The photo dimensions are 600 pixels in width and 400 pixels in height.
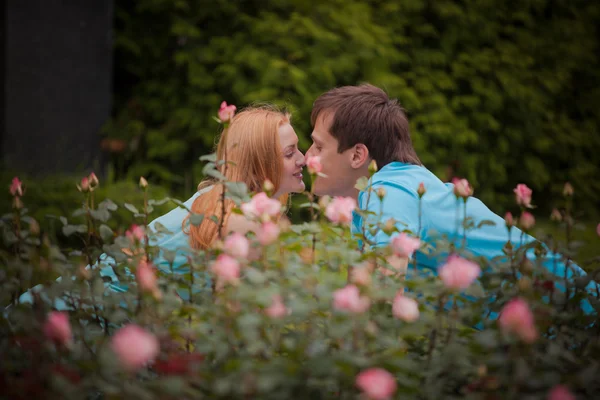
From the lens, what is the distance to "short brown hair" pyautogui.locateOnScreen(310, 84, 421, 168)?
289 centimetres

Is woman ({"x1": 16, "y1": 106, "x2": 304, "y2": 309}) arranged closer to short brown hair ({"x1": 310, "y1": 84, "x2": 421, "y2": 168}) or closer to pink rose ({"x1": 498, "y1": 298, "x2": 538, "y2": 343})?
short brown hair ({"x1": 310, "y1": 84, "x2": 421, "y2": 168})

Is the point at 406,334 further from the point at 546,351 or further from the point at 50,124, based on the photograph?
the point at 50,124

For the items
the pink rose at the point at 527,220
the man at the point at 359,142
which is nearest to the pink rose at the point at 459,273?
the pink rose at the point at 527,220

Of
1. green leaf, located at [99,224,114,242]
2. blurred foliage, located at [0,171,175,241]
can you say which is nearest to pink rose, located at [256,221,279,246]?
green leaf, located at [99,224,114,242]

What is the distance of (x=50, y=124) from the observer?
17.8 feet

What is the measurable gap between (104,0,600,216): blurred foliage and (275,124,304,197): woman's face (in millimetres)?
1982

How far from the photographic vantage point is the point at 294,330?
1.43 meters

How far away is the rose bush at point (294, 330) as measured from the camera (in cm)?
111

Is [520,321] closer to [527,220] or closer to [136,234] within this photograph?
[527,220]

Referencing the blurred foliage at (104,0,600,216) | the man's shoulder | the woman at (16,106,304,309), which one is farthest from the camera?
the blurred foliage at (104,0,600,216)

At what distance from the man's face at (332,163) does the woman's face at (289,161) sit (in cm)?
9

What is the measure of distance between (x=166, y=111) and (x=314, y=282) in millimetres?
5013

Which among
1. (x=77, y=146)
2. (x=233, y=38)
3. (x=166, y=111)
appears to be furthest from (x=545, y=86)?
(x=77, y=146)

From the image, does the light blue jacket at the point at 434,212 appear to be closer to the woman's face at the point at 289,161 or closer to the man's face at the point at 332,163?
the man's face at the point at 332,163
